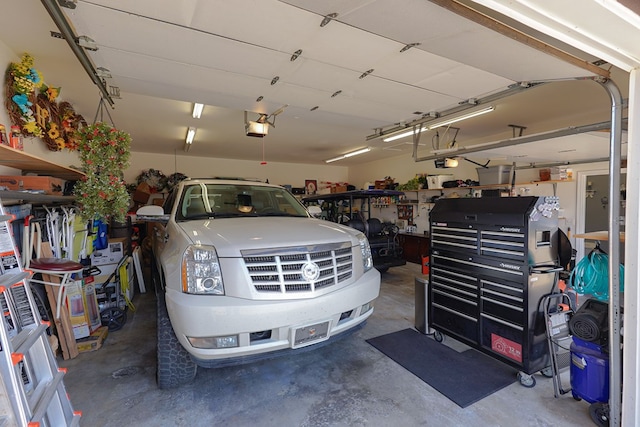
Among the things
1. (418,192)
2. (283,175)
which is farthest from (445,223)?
(283,175)

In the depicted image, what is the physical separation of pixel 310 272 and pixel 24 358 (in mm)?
1625

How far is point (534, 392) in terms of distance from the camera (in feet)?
7.55

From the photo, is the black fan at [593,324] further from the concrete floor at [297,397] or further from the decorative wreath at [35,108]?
the decorative wreath at [35,108]

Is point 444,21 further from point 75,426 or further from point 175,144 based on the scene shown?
point 175,144

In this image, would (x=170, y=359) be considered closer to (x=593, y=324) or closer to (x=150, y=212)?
(x=150, y=212)

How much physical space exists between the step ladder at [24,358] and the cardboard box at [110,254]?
252 centimetres

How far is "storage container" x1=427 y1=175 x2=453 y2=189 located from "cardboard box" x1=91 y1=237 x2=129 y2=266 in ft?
22.1

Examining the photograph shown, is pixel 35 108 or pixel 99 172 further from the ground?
pixel 35 108

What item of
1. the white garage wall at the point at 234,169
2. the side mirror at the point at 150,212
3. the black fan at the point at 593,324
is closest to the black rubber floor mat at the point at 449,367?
the black fan at the point at 593,324

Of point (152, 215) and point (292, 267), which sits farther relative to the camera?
point (152, 215)

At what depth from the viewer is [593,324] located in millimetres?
2004

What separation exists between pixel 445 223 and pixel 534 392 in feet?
5.12

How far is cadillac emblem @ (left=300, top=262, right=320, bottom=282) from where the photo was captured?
2.08 metres

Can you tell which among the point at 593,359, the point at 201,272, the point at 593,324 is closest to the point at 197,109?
the point at 201,272
